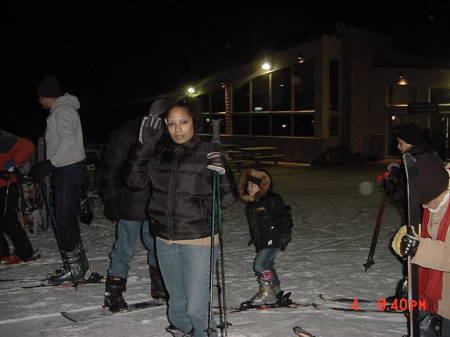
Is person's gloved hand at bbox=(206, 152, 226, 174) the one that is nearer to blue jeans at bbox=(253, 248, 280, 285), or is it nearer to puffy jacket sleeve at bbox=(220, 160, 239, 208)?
puffy jacket sleeve at bbox=(220, 160, 239, 208)

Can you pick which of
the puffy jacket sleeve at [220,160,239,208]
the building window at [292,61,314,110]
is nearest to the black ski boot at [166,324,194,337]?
the puffy jacket sleeve at [220,160,239,208]

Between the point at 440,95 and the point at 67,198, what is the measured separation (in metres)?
21.0

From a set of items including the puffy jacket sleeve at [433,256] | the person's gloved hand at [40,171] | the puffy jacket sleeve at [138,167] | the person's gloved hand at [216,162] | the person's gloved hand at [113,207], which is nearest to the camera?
the puffy jacket sleeve at [433,256]

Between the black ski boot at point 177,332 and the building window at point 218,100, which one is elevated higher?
the building window at point 218,100

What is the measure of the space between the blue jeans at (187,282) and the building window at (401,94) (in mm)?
20151

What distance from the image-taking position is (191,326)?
130 inches

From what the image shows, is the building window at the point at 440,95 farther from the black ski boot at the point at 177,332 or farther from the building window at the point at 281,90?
the black ski boot at the point at 177,332

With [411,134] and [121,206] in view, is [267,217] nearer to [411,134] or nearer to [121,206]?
[121,206]

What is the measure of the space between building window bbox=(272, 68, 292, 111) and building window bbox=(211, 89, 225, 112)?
2997 mm

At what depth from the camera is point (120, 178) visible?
4020 millimetres

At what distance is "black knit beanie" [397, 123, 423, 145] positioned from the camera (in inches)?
166

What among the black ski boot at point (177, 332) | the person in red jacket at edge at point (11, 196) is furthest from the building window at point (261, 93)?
the black ski boot at point (177, 332)

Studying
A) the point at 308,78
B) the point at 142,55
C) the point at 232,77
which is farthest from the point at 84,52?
the point at 308,78

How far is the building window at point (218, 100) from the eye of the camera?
74.9 feet
